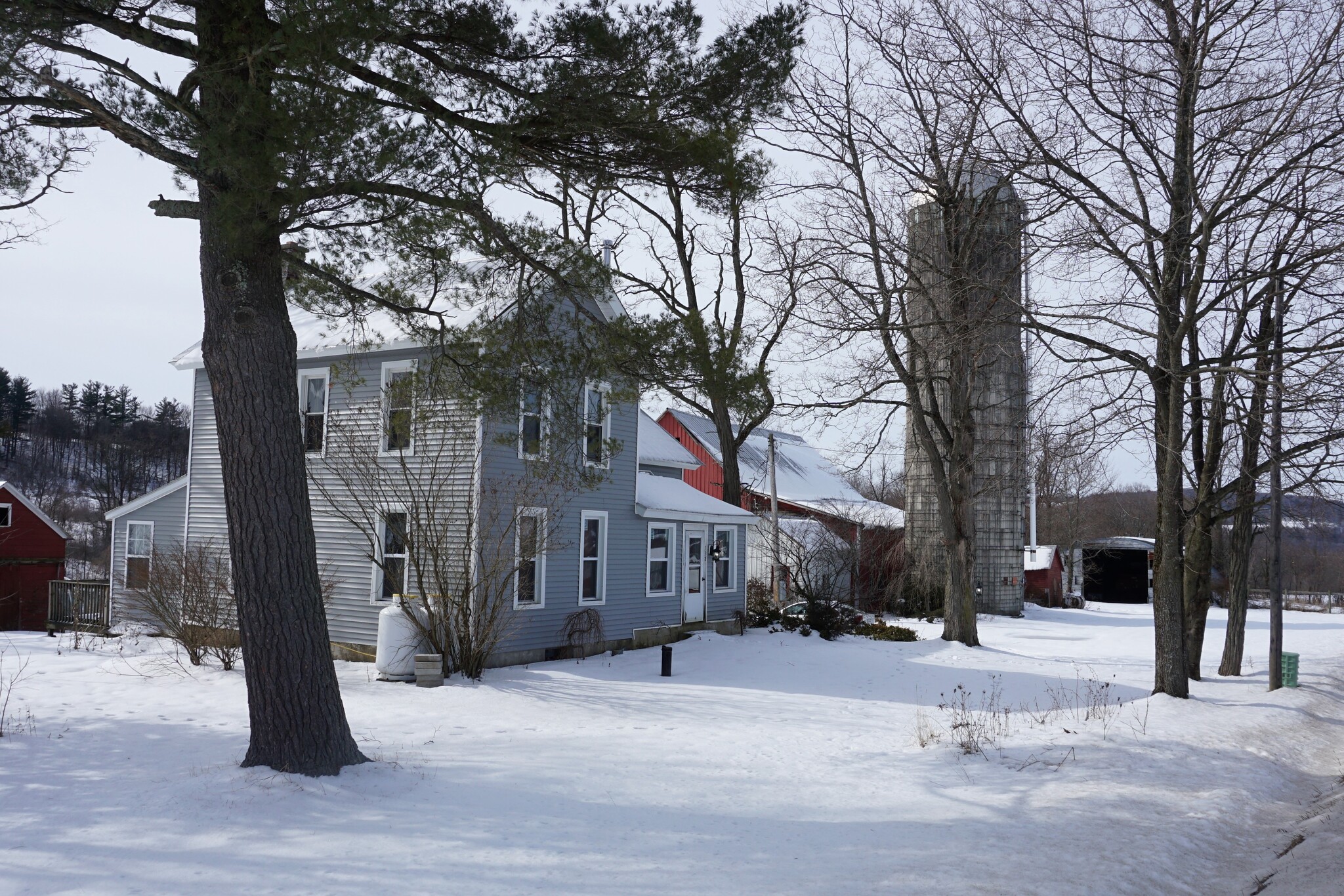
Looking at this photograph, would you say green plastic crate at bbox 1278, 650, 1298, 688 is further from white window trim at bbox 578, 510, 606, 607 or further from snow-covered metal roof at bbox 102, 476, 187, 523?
snow-covered metal roof at bbox 102, 476, 187, 523

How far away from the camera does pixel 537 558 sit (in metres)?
16.2

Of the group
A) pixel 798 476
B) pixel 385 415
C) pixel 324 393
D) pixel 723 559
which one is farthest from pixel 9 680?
pixel 798 476

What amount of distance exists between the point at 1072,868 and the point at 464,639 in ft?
32.1

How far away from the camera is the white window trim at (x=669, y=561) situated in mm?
19391

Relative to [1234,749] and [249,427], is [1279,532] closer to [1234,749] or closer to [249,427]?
[1234,749]

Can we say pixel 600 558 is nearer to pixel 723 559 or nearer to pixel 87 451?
pixel 723 559

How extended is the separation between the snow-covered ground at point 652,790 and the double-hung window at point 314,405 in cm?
450

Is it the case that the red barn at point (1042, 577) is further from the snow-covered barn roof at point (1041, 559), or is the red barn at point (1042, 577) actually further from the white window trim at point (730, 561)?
the white window trim at point (730, 561)

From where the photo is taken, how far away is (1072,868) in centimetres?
605

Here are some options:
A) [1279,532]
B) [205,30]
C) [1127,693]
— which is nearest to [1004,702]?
[1127,693]

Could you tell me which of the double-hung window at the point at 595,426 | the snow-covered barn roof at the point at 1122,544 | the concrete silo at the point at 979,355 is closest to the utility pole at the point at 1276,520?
the concrete silo at the point at 979,355

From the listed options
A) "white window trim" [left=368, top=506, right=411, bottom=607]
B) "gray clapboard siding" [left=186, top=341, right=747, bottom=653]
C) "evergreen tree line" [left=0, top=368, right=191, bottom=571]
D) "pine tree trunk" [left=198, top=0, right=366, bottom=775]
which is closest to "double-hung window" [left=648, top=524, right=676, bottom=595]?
"gray clapboard siding" [left=186, top=341, right=747, bottom=653]

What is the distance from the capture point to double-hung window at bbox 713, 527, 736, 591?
72.6ft

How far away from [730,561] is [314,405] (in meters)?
10.0
